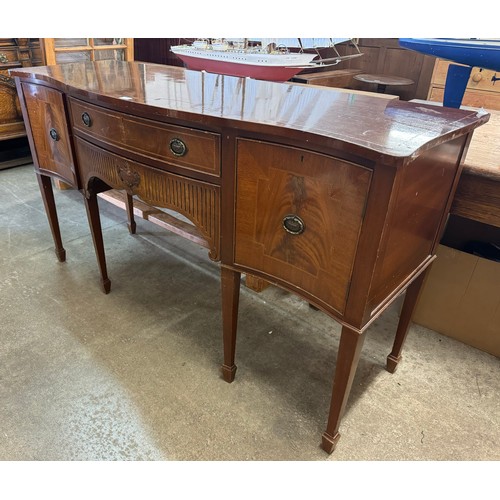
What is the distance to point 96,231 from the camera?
1617 millimetres

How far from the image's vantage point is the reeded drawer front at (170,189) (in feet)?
3.50

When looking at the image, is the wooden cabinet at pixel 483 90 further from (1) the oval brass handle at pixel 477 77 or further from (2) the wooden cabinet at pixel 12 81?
(2) the wooden cabinet at pixel 12 81

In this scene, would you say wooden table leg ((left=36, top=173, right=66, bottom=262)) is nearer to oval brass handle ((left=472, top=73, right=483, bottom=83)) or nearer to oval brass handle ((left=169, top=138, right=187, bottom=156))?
oval brass handle ((left=169, top=138, right=187, bottom=156))

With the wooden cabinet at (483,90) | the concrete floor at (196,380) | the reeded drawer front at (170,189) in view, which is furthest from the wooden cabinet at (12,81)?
the wooden cabinet at (483,90)

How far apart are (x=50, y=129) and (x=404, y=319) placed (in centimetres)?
146

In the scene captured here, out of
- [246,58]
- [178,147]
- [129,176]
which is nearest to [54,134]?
[129,176]

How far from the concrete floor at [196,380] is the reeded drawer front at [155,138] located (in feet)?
2.32

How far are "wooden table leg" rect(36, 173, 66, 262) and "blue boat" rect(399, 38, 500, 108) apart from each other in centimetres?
152

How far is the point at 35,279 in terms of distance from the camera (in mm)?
1805

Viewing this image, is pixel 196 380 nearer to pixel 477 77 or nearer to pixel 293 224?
pixel 293 224
